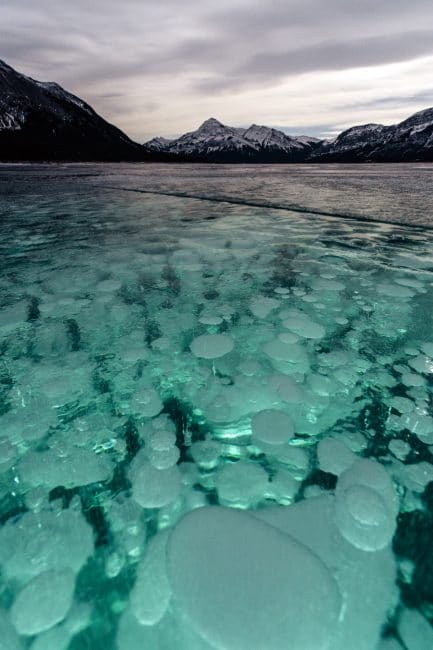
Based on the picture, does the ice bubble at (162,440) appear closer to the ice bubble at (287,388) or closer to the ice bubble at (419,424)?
the ice bubble at (287,388)

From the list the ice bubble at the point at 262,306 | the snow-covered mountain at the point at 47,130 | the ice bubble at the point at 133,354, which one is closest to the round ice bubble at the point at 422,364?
the ice bubble at the point at 262,306

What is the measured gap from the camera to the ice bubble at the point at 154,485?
152 centimetres

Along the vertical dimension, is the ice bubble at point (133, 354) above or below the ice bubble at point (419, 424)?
below

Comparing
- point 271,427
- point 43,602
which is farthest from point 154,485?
point 271,427

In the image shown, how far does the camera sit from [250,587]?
1.12 m

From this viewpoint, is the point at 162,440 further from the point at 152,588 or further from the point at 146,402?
the point at 152,588

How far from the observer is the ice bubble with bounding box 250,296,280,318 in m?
3.21

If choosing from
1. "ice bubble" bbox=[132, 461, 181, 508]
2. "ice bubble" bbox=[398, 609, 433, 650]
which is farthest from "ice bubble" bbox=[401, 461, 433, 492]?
"ice bubble" bbox=[132, 461, 181, 508]

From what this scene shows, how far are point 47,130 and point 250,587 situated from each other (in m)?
207

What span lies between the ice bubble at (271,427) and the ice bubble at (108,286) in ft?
8.07

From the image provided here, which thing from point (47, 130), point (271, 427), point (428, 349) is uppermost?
point (47, 130)

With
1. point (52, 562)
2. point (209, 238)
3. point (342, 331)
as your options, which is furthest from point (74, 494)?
point (209, 238)

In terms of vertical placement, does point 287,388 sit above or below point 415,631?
above

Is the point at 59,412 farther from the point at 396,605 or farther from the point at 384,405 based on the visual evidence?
Result: the point at 384,405
